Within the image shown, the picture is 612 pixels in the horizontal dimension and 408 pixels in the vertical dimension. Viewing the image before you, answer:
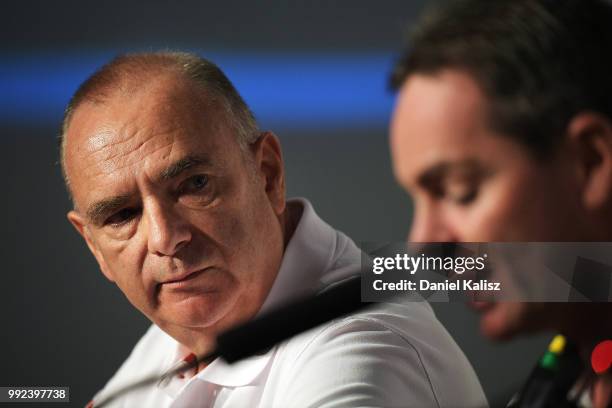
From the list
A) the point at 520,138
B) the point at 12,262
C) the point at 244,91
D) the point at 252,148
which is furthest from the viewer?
the point at 12,262

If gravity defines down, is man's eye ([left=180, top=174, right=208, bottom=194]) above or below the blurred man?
below

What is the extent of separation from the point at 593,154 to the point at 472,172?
11 cm

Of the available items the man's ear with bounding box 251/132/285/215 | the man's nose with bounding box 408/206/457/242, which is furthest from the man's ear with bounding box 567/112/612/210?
the man's ear with bounding box 251/132/285/215

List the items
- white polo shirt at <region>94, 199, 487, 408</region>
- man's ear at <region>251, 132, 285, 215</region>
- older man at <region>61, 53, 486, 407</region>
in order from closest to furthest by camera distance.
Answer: white polo shirt at <region>94, 199, 487, 408</region>, older man at <region>61, 53, 486, 407</region>, man's ear at <region>251, 132, 285, 215</region>

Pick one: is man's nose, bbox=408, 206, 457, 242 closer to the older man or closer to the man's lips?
the older man

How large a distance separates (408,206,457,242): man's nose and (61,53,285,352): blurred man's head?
41 centimetres

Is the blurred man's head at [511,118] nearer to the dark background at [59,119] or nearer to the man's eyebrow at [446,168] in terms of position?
the man's eyebrow at [446,168]

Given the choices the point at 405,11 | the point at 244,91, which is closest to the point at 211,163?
the point at 244,91

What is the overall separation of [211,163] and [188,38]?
32 cm

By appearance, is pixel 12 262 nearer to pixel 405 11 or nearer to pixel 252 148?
pixel 252 148

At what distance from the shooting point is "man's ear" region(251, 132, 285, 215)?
1.26m

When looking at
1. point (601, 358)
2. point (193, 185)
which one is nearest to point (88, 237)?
point (193, 185)

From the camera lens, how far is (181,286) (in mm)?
1148

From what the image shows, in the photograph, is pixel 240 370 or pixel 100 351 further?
pixel 100 351
